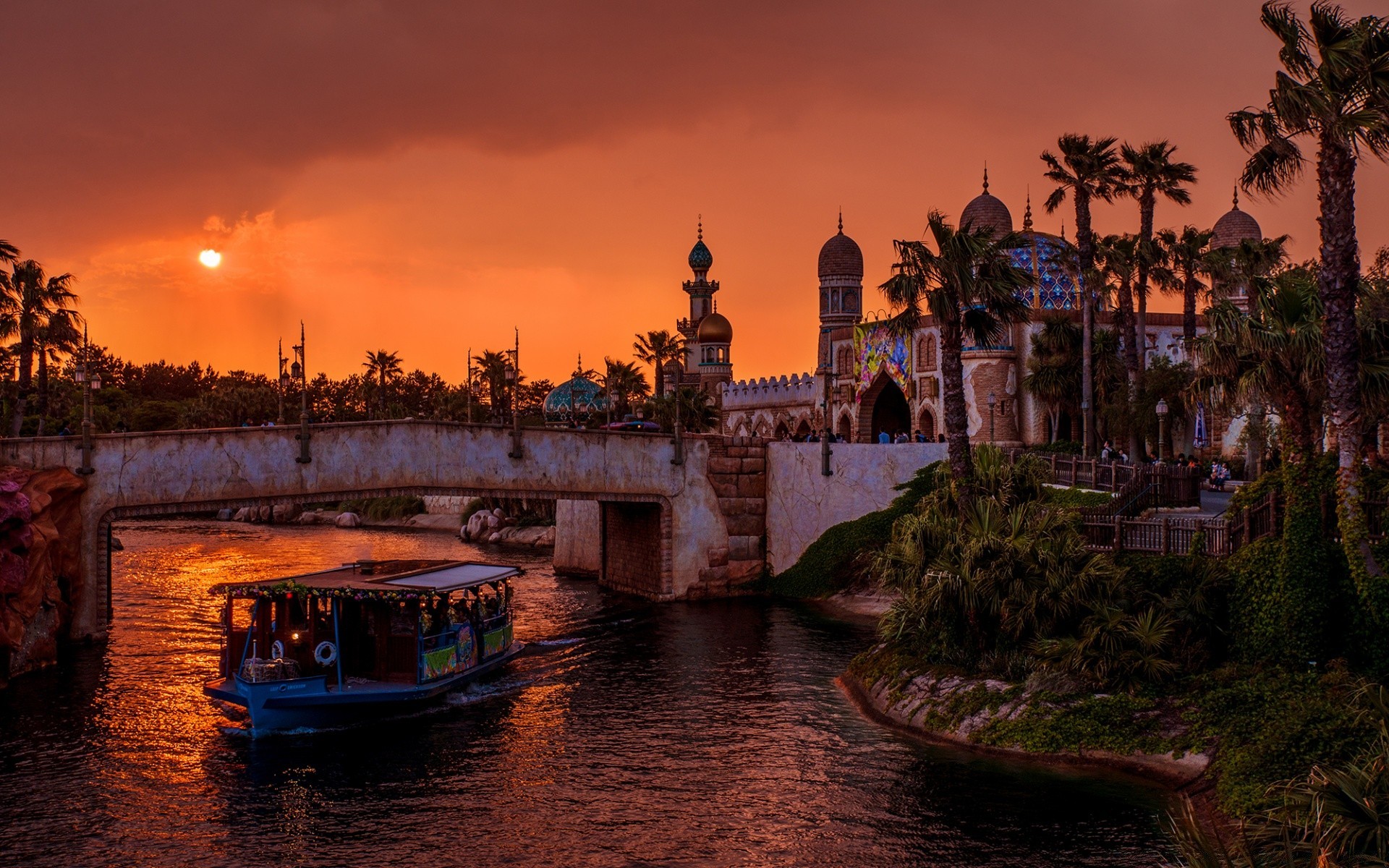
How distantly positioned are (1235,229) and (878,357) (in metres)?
20.8

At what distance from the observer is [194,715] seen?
28.8m

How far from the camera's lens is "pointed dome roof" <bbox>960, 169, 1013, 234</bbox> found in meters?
71.5

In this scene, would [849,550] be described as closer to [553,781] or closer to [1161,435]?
[1161,435]

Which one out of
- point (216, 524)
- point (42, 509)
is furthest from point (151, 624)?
point (216, 524)

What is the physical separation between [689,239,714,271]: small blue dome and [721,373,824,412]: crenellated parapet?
2326 cm

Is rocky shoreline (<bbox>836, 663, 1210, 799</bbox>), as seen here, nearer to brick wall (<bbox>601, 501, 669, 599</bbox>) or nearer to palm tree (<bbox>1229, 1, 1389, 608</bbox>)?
palm tree (<bbox>1229, 1, 1389, 608</bbox>)

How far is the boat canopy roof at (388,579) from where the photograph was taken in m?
28.2

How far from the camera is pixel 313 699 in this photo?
2691cm

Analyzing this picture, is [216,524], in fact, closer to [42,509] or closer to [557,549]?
[557,549]

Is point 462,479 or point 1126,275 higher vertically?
point 1126,275

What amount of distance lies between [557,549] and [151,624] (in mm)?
20621

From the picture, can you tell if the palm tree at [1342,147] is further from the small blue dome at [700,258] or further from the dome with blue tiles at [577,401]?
the small blue dome at [700,258]

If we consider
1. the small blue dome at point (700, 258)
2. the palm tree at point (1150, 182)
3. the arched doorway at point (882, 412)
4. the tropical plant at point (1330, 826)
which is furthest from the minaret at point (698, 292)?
the tropical plant at point (1330, 826)

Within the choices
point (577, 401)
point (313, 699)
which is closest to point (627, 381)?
point (577, 401)
